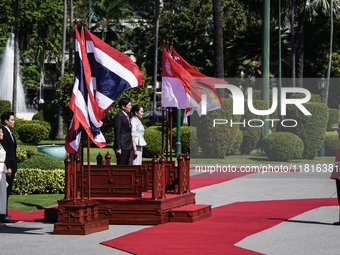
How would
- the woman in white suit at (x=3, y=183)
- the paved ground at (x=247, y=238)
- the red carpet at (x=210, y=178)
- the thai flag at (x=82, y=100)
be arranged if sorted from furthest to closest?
the red carpet at (x=210, y=178) < the woman in white suit at (x=3, y=183) < the thai flag at (x=82, y=100) < the paved ground at (x=247, y=238)

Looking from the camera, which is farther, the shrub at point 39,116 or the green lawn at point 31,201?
the shrub at point 39,116

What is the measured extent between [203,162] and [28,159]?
422 inches

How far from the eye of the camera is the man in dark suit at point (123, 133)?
10.8 m

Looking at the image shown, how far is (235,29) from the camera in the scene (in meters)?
48.6

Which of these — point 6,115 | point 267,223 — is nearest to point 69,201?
point 6,115

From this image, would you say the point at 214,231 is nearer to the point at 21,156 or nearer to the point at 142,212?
the point at 142,212

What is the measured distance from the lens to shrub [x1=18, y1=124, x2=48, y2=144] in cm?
3353

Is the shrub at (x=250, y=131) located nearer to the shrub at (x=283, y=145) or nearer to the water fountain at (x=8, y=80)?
the shrub at (x=283, y=145)

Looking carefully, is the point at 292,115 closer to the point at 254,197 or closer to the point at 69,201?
the point at 254,197

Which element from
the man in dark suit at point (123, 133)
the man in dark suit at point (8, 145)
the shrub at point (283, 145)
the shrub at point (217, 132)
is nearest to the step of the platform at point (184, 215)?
the man in dark suit at point (123, 133)

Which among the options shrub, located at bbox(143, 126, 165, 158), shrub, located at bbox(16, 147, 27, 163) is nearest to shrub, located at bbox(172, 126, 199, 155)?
shrub, located at bbox(143, 126, 165, 158)

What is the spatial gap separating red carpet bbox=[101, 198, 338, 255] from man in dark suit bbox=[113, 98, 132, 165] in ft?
6.22

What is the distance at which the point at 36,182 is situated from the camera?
14297mm

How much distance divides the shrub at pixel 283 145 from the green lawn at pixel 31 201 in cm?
1325
